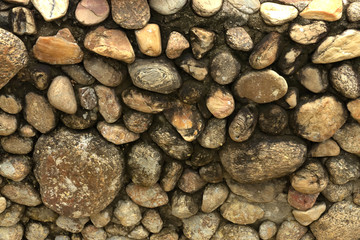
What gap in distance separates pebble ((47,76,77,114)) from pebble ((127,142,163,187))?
1.00 feet

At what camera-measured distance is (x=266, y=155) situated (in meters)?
1.43

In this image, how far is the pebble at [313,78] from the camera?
1.33 metres

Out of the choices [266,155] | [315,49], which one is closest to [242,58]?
[315,49]

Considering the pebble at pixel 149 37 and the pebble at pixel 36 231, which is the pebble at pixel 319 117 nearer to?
the pebble at pixel 149 37

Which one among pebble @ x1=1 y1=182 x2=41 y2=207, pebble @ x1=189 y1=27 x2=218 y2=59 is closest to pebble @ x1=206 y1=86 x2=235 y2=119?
pebble @ x1=189 y1=27 x2=218 y2=59

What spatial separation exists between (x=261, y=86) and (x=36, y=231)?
1.14 m

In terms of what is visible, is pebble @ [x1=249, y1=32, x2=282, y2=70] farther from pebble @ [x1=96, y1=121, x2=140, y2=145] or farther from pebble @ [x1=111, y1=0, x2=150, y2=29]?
pebble @ [x1=96, y1=121, x2=140, y2=145]

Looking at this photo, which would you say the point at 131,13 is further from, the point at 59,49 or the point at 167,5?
the point at 59,49

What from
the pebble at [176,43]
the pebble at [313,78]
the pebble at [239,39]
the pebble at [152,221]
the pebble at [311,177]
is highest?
the pebble at [239,39]

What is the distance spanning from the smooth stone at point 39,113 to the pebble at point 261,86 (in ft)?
2.27

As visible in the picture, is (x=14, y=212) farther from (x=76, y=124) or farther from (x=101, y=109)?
(x=101, y=109)

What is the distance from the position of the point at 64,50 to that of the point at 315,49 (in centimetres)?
87

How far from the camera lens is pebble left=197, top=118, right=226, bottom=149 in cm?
142

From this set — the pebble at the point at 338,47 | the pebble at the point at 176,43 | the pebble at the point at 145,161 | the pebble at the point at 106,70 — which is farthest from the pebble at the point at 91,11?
the pebble at the point at 338,47
